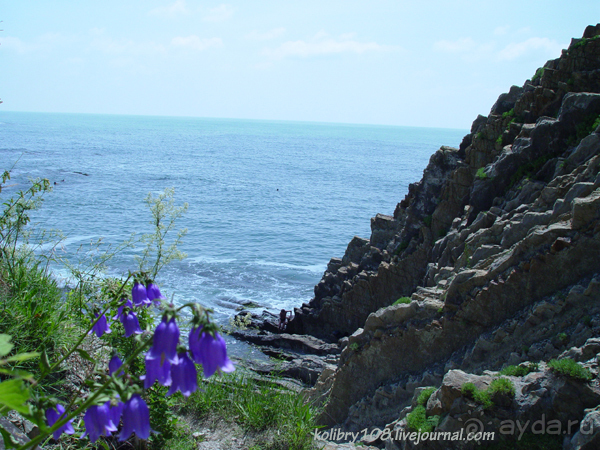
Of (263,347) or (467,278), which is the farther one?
(263,347)

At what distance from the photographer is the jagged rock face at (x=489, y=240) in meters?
10.2

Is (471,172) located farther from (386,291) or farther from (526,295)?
(526,295)

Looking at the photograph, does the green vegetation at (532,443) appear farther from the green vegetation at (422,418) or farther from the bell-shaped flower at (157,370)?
the bell-shaped flower at (157,370)

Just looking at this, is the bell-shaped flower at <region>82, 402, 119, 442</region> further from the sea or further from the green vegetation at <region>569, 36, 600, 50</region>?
the green vegetation at <region>569, 36, 600, 50</region>

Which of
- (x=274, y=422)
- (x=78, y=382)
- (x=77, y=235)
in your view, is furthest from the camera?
(x=77, y=235)

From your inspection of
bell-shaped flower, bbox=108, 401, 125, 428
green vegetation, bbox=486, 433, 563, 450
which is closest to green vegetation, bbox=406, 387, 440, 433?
green vegetation, bbox=486, 433, 563, 450

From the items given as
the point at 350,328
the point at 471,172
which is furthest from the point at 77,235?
the point at 471,172

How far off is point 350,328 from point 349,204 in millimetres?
40925

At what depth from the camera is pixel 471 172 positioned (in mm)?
18266

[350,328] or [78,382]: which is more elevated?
[78,382]

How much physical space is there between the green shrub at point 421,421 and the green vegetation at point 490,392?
0.74 m

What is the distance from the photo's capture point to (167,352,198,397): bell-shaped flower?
2.43 meters

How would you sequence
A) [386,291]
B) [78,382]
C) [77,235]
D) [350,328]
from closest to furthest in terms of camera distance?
1. [78,382]
2. [386,291]
3. [350,328]
4. [77,235]

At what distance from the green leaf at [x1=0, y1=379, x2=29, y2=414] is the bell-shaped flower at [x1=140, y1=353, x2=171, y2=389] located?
57 centimetres
